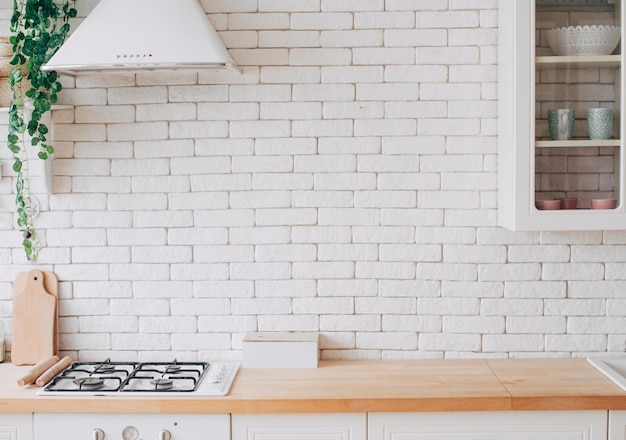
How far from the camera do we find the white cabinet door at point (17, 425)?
2.44m

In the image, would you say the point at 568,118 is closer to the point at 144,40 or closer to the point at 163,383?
the point at 144,40

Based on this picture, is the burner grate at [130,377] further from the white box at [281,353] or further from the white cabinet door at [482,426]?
the white cabinet door at [482,426]

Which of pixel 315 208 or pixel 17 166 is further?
pixel 315 208

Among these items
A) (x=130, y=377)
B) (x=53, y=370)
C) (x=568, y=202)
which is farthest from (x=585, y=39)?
(x=53, y=370)

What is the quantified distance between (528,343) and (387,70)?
1.22 m

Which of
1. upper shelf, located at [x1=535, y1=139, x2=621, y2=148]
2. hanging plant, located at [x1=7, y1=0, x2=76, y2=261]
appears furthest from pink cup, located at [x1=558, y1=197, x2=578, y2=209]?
hanging plant, located at [x1=7, y1=0, x2=76, y2=261]

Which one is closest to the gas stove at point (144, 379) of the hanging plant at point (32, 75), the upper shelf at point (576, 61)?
the hanging plant at point (32, 75)

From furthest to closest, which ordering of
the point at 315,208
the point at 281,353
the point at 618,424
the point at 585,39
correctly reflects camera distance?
the point at 315,208
the point at 281,353
the point at 585,39
the point at 618,424

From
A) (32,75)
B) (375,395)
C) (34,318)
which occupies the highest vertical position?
(32,75)

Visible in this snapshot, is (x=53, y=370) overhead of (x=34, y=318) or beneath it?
beneath

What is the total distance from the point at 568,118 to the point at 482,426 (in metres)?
1.11

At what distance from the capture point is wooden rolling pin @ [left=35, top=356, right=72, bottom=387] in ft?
8.30

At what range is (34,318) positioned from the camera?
9.41 ft

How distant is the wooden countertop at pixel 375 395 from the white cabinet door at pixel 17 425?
4cm
